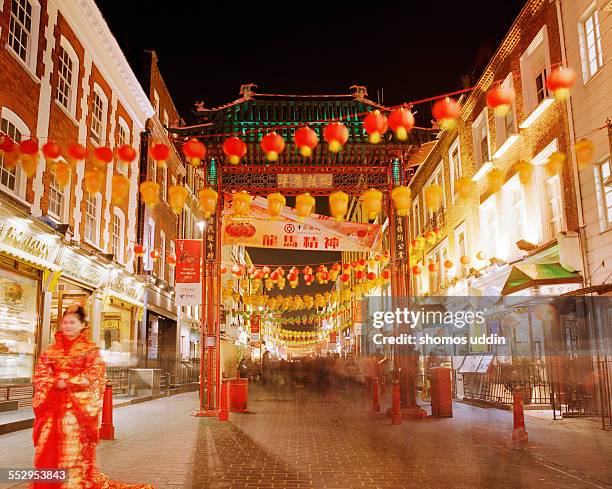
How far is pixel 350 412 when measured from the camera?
56.2 feet

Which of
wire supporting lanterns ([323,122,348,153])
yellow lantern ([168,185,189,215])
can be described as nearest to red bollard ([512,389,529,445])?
wire supporting lanterns ([323,122,348,153])

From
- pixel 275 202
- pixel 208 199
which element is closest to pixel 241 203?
pixel 275 202

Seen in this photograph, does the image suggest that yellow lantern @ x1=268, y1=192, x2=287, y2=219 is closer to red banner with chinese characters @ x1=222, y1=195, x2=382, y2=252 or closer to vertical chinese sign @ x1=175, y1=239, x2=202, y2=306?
red banner with chinese characters @ x1=222, y1=195, x2=382, y2=252

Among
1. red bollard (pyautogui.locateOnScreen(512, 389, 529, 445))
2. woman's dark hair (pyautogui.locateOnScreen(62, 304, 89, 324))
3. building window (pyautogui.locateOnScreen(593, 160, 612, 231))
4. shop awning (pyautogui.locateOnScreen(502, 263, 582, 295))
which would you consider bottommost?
red bollard (pyautogui.locateOnScreen(512, 389, 529, 445))

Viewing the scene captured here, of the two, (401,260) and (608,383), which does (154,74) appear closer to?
(401,260)

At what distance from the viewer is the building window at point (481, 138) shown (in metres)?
20.7

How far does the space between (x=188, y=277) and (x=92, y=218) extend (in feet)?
15.2

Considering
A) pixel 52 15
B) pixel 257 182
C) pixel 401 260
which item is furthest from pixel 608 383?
pixel 52 15

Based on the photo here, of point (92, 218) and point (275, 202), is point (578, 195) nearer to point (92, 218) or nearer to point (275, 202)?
point (275, 202)

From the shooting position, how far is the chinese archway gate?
16.1 m

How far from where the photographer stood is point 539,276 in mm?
14141

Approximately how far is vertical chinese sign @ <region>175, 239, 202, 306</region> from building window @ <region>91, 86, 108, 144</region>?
4.97 meters

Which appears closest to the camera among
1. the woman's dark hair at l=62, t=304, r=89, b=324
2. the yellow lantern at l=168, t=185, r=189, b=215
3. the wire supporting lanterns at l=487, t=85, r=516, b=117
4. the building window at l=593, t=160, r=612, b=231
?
the woman's dark hair at l=62, t=304, r=89, b=324

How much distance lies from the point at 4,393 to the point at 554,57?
16.2 meters
